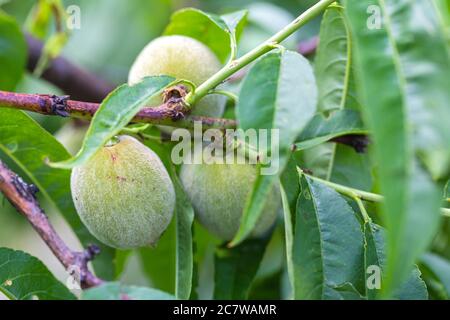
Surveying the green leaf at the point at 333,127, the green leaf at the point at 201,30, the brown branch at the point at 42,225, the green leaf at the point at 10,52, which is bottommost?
the brown branch at the point at 42,225

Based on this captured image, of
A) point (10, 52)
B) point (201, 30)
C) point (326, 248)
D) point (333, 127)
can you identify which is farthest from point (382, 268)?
point (10, 52)

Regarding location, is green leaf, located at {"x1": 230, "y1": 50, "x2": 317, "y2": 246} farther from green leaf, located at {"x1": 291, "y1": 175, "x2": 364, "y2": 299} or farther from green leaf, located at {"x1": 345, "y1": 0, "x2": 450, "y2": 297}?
green leaf, located at {"x1": 291, "y1": 175, "x2": 364, "y2": 299}

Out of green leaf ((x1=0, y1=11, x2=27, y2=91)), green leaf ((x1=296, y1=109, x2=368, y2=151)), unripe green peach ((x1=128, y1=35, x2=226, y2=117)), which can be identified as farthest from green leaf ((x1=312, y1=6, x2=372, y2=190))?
green leaf ((x1=0, y1=11, x2=27, y2=91))

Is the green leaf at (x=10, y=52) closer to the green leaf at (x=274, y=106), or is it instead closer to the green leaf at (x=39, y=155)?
the green leaf at (x=39, y=155)

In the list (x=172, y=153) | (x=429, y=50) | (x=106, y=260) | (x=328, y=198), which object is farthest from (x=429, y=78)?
(x=106, y=260)

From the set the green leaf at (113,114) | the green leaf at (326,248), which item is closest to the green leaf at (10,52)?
the green leaf at (113,114)
